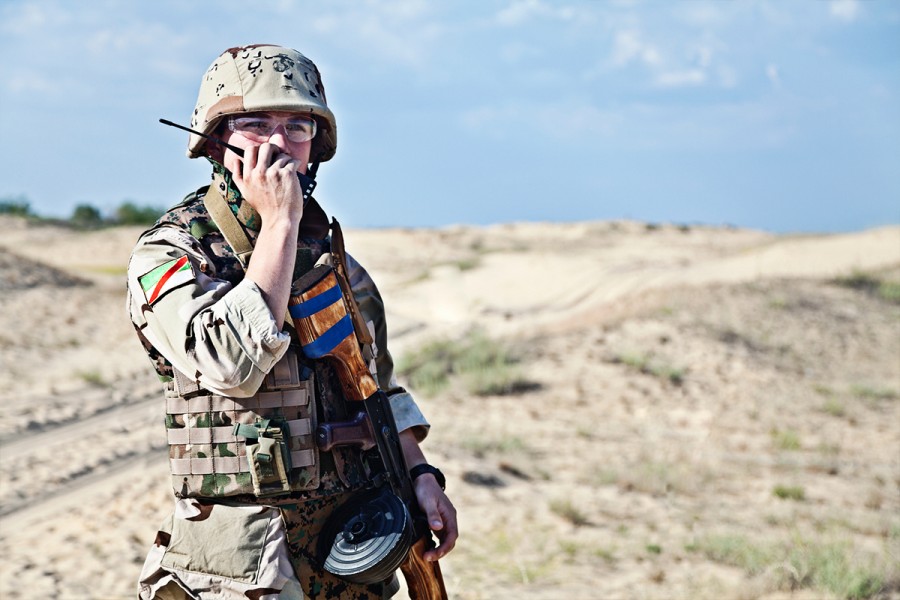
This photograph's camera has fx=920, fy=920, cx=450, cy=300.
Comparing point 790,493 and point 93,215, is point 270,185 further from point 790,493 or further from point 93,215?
point 93,215

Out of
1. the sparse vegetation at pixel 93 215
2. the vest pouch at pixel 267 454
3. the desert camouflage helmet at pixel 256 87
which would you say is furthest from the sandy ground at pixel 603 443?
the sparse vegetation at pixel 93 215

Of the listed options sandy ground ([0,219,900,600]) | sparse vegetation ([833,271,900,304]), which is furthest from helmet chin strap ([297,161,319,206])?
sparse vegetation ([833,271,900,304])

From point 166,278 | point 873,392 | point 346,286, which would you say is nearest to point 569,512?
point 346,286

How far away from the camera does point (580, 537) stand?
250 inches

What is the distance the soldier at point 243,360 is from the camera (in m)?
2.01

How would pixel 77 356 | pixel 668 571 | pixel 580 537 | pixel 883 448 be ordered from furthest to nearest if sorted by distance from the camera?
1. pixel 77 356
2. pixel 883 448
3. pixel 580 537
4. pixel 668 571

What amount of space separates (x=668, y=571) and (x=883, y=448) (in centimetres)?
485

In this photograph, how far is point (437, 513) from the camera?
2.45m

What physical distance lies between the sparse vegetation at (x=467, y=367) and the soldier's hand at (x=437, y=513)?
27.5 ft

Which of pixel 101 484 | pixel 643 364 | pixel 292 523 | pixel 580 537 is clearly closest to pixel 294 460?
pixel 292 523

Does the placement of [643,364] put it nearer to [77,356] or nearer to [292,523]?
[77,356]

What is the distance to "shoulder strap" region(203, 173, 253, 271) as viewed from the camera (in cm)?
226

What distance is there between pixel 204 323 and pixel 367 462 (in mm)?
660

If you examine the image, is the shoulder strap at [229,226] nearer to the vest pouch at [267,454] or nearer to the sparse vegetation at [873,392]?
the vest pouch at [267,454]
